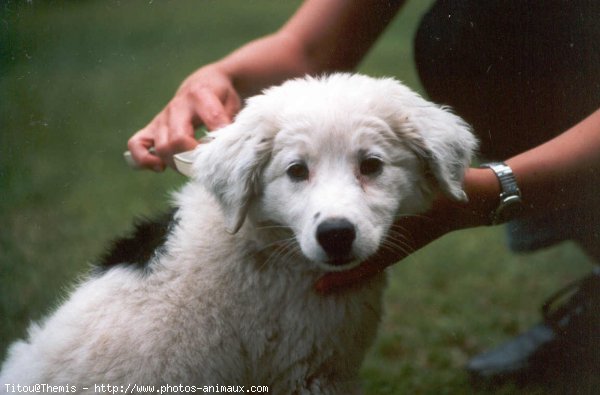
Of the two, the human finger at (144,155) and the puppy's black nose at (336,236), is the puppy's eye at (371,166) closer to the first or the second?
the puppy's black nose at (336,236)

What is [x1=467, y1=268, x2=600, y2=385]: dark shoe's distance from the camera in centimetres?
330

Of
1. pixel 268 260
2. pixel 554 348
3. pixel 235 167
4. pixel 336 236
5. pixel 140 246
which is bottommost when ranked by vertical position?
pixel 554 348

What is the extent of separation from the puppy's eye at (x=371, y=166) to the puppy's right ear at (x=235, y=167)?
0.33m

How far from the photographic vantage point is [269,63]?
10.9 feet

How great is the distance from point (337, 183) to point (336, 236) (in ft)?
0.65

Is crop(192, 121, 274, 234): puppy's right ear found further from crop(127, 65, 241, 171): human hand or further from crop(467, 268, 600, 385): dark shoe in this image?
crop(467, 268, 600, 385): dark shoe

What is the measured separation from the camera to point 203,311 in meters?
2.46

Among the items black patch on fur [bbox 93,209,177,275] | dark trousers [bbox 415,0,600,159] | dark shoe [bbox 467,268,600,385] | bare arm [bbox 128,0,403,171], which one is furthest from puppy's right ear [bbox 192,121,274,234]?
dark shoe [bbox 467,268,600,385]

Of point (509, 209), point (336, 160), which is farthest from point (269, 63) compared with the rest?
point (509, 209)

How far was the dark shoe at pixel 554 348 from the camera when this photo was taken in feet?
10.8

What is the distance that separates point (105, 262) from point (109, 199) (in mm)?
3435

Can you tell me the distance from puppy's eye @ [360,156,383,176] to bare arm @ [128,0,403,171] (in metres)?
0.77

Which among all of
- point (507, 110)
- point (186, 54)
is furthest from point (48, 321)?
point (186, 54)

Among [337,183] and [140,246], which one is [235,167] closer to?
[337,183]
